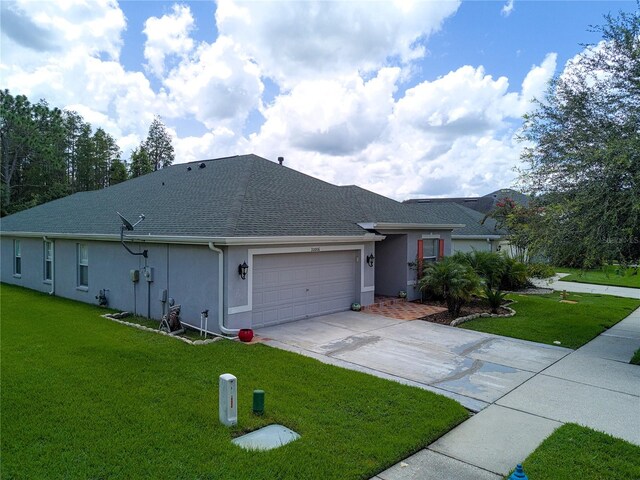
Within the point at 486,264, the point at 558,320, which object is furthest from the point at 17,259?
the point at 558,320

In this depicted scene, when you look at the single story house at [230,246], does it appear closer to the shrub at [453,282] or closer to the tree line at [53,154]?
the shrub at [453,282]

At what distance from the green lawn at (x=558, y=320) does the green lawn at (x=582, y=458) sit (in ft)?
17.2

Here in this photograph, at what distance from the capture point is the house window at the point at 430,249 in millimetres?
16047

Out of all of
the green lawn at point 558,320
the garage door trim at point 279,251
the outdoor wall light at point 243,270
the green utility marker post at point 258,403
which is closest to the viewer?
the green utility marker post at point 258,403

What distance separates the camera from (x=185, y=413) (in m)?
5.46

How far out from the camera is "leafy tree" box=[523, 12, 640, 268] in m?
8.60

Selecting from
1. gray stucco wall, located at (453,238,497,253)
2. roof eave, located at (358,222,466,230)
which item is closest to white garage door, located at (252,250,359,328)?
roof eave, located at (358,222,466,230)

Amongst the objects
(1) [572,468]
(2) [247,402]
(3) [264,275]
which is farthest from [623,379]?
(3) [264,275]

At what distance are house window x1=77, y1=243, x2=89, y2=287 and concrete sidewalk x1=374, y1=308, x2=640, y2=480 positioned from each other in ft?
43.5

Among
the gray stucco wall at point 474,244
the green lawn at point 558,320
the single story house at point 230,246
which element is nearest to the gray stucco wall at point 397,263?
the single story house at point 230,246

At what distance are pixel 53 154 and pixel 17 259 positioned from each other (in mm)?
25499

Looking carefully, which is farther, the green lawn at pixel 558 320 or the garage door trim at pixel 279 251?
the green lawn at pixel 558 320

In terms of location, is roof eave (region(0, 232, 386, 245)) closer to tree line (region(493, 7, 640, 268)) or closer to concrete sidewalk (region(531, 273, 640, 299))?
tree line (region(493, 7, 640, 268))

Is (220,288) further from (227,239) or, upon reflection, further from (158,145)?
(158,145)
